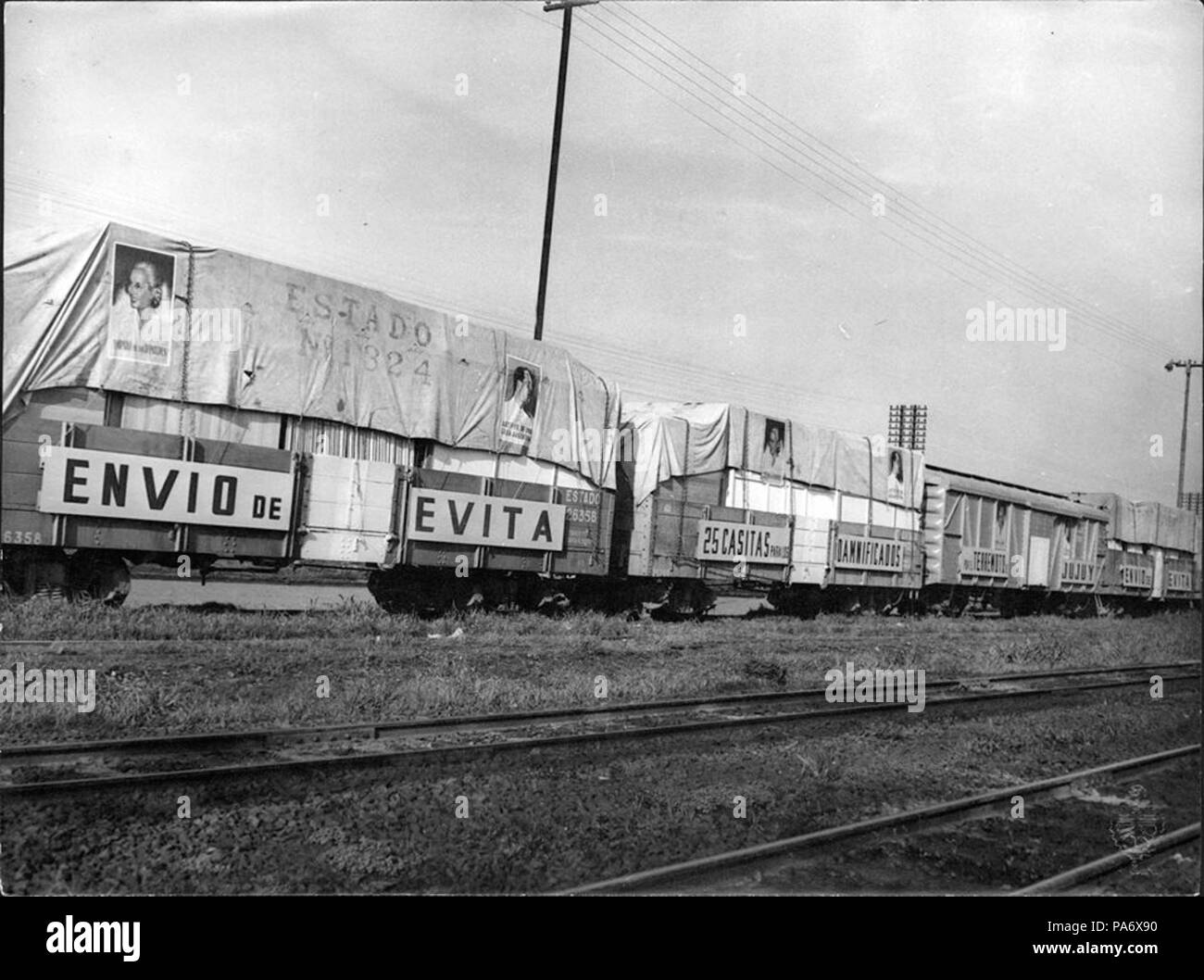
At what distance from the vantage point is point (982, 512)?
24.5 meters

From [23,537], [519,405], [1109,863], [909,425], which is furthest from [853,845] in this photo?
[909,425]

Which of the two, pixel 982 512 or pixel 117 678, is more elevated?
pixel 982 512

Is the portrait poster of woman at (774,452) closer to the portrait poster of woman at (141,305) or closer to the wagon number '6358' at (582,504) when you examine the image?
the wagon number '6358' at (582,504)

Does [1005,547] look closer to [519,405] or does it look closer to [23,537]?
[519,405]

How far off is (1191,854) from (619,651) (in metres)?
7.36

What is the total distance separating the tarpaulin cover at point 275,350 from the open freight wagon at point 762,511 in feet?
4.09

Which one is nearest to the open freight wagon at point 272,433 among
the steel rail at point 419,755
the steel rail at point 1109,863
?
the steel rail at point 419,755

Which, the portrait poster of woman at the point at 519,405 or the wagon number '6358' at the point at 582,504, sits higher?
the portrait poster of woman at the point at 519,405

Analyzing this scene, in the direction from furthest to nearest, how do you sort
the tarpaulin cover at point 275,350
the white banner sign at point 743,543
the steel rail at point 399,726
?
the white banner sign at point 743,543
the tarpaulin cover at point 275,350
the steel rail at point 399,726

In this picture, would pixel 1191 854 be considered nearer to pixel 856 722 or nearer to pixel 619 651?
pixel 856 722

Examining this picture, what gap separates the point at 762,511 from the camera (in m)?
19.0

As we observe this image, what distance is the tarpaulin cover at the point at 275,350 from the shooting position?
9.55 metres

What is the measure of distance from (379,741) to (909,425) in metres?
34.9
